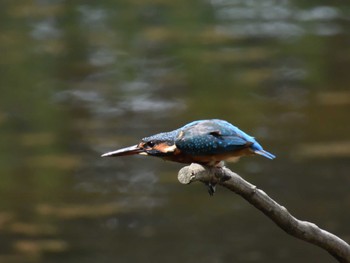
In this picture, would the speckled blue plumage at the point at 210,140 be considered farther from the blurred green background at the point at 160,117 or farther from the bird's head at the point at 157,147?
the blurred green background at the point at 160,117

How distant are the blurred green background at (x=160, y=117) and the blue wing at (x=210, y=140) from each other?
2.86 meters

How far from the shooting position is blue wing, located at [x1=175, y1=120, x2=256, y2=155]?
2.23 meters

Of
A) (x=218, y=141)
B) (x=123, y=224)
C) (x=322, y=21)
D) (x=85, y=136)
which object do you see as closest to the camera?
(x=218, y=141)

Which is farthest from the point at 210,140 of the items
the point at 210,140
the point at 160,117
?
the point at 160,117

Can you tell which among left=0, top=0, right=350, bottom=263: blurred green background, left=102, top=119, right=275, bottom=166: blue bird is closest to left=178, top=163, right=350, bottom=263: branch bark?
left=102, top=119, right=275, bottom=166: blue bird

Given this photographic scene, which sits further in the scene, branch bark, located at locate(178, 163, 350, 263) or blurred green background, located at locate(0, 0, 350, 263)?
blurred green background, located at locate(0, 0, 350, 263)

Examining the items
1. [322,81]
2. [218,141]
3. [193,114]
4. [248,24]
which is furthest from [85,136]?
[218,141]

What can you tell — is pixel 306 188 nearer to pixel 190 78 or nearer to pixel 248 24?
pixel 190 78

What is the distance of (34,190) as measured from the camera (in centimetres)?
607

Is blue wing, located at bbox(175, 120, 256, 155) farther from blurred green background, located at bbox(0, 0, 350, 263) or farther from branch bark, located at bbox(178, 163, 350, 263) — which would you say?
blurred green background, located at bbox(0, 0, 350, 263)

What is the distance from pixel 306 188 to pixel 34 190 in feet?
5.31

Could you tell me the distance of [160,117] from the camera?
6754mm

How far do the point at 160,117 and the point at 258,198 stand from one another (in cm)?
459

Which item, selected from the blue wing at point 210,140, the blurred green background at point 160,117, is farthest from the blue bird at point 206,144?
the blurred green background at point 160,117
